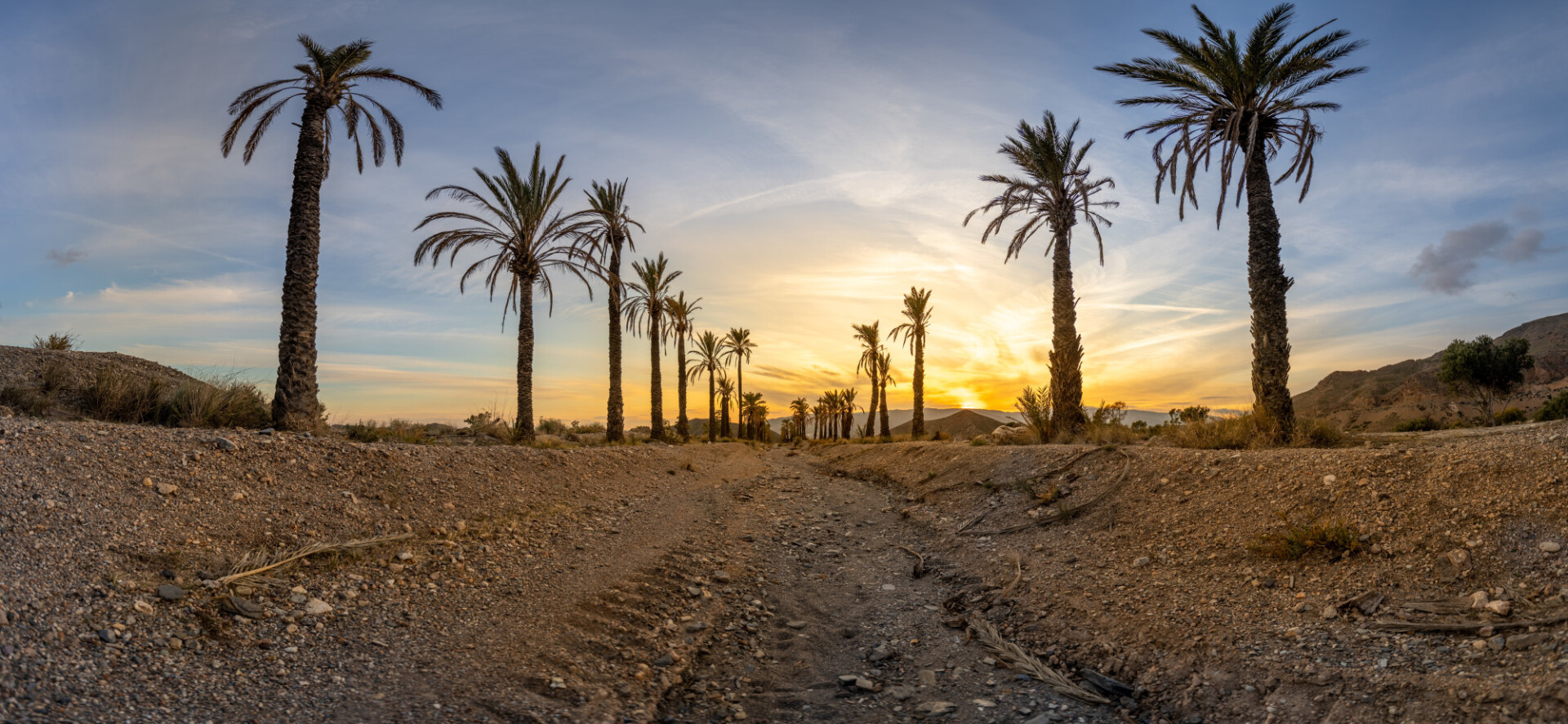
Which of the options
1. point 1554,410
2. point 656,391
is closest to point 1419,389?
point 1554,410

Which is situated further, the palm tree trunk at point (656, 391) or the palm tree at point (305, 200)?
the palm tree trunk at point (656, 391)

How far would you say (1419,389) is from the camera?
175ft

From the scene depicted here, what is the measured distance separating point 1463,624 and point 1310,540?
4.93ft

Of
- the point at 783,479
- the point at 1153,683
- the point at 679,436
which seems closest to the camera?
the point at 1153,683

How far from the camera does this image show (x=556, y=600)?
5980mm

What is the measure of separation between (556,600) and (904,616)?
11.5ft

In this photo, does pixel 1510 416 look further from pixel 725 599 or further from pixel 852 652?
pixel 725 599

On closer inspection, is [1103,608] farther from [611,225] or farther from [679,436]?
[679,436]

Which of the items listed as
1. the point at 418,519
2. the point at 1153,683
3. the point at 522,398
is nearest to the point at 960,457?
the point at 1153,683

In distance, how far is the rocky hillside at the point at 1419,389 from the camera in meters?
39.8

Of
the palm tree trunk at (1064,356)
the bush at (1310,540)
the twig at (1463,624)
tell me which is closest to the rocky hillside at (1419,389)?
the palm tree trunk at (1064,356)

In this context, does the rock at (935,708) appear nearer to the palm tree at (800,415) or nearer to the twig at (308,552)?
the twig at (308,552)

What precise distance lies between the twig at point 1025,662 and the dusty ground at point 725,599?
118 millimetres

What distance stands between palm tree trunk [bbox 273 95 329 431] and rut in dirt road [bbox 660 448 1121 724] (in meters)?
9.53
